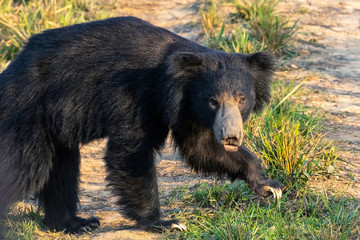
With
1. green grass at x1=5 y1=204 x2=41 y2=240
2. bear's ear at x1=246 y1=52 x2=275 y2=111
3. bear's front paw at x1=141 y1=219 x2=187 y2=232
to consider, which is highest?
bear's ear at x1=246 y1=52 x2=275 y2=111

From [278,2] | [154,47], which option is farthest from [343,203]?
[278,2]

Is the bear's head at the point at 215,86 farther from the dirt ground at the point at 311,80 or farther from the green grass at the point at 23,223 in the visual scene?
the green grass at the point at 23,223

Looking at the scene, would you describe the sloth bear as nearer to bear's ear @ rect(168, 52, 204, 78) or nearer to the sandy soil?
bear's ear @ rect(168, 52, 204, 78)

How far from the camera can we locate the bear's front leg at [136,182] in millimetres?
4594

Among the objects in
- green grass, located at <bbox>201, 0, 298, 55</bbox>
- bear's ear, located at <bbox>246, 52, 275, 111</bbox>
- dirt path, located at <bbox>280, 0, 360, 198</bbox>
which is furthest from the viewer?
green grass, located at <bbox>201, 0, 298, 55</bbox>

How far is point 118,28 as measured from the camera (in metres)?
4.76

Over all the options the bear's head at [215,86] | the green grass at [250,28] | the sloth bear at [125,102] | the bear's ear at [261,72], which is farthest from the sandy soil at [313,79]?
the bear's head at [215,86]

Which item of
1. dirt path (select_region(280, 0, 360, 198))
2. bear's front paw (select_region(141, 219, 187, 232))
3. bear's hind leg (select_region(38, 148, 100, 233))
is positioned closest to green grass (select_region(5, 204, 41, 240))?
bear's hind leg (select_region(38, 148, 100, 233))

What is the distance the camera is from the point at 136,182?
463 centimetres

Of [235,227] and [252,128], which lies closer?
[235,227]

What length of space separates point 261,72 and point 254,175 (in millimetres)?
788

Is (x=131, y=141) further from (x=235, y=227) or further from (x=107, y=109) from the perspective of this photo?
(x=235, y=227)

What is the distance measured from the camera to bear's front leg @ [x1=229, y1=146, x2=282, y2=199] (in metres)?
4.77

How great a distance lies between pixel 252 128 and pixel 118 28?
1.74 meters
